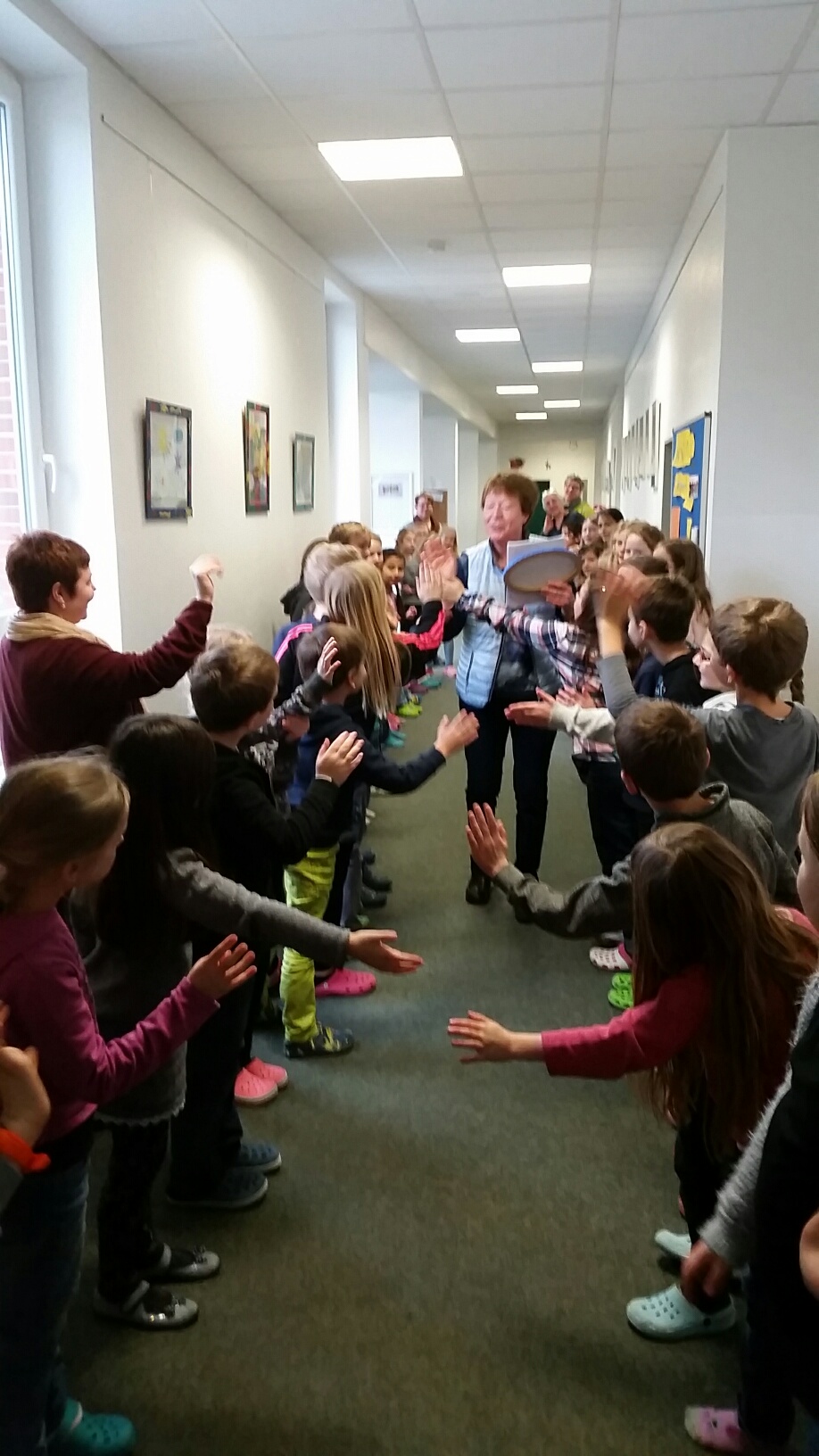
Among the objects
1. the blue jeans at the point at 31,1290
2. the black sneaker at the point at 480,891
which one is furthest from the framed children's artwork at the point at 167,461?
the blue jeans at the point at 31,1290

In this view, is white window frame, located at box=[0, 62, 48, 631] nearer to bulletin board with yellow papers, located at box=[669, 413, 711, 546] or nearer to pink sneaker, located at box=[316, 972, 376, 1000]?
pink sneaker, located at box=[316, 972, 376, 1000]

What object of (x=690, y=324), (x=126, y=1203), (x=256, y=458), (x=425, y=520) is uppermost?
(x=690, y=324)

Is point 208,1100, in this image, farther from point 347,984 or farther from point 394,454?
point 394,454

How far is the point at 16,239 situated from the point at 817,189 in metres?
2.90

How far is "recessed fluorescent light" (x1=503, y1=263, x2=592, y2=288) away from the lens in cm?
650

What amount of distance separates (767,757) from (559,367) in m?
10.1

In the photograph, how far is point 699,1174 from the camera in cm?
182

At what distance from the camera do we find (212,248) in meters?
4.34

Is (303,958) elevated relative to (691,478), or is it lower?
lower

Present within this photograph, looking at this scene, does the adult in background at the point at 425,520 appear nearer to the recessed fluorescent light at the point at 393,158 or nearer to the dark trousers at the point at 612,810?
the recessed fluorescent light at the point at 393,158

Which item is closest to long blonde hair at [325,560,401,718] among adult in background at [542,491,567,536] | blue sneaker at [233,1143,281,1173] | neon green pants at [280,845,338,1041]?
neon green pants at [280,845,338,1041]

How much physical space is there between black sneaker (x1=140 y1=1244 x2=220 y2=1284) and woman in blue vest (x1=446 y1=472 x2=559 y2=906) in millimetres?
1913

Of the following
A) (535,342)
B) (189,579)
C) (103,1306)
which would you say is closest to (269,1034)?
(103,1306)

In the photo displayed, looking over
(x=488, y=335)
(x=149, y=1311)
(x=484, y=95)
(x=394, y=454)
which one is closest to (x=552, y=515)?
(x=488, y=335)
